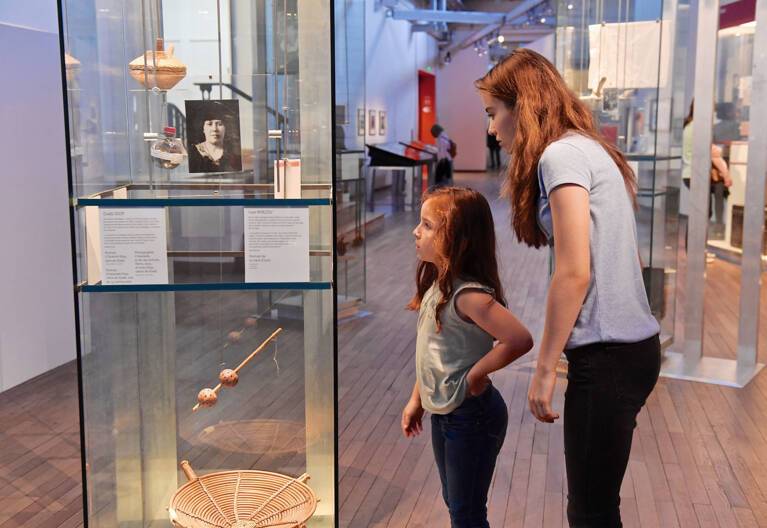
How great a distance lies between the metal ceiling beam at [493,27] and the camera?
55.0ft

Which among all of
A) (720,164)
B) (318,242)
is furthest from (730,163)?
(318,242)

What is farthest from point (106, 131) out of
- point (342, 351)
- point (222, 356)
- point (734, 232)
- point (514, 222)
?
point (734, 232)

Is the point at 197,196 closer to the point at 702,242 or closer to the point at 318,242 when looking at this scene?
the point at 318,242

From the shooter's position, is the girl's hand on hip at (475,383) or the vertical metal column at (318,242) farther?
the vertical metal column at (318,242)

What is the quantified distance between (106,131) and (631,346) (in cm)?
157

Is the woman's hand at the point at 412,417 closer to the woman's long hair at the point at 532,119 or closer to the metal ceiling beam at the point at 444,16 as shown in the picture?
the woman's long hair at the point at 532,119

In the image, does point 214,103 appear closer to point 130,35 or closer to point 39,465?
point 130,35

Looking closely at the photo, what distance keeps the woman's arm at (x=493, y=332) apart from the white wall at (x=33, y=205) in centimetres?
A: 350

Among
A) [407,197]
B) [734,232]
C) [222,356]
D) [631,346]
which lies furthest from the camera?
[407,197]

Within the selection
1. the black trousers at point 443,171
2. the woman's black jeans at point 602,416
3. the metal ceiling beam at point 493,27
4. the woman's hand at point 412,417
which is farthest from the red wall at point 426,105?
the woman's black jeans at point 602,416

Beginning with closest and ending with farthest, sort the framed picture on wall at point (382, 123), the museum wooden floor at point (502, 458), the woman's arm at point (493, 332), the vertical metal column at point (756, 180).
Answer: the woman's arm at point (493, 332)
the museum wooden floor at point (502, 458)
the vertical metal column at point (756, 180)
the framed picture on wall at point (382, 123)

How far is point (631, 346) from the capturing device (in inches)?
75.0

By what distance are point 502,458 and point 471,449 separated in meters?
1.79

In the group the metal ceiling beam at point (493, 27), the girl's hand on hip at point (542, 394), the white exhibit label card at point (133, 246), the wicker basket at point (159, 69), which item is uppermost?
the metal ceiling beam at point (493, 27)
